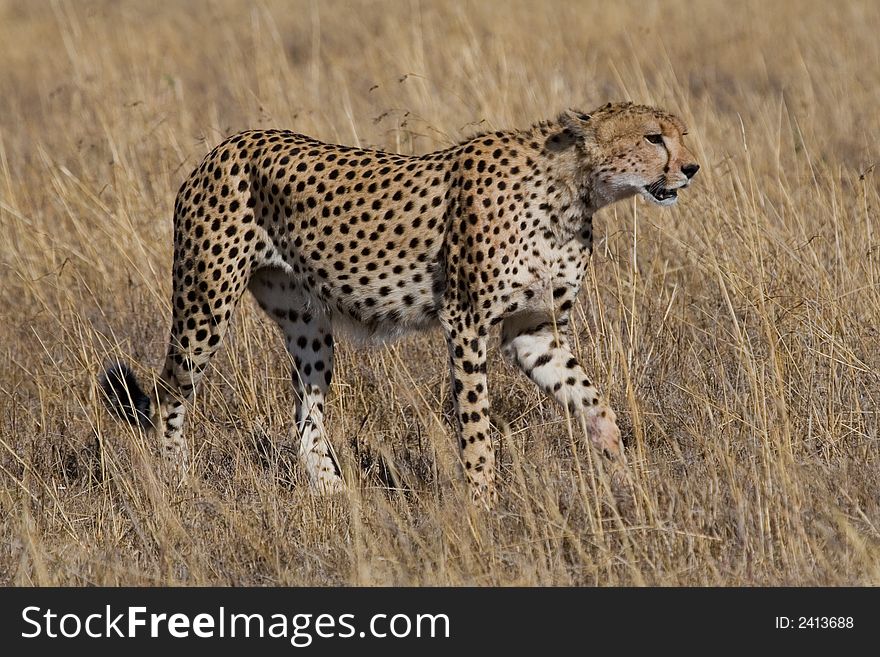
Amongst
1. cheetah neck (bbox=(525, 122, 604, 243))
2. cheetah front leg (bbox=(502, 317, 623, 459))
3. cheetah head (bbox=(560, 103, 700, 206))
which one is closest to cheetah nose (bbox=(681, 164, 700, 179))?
cheetah head (bbox=(560, 103, 700, 206))

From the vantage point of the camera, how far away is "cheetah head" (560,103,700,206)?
13.0 feet

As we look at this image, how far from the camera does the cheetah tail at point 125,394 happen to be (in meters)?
4.52

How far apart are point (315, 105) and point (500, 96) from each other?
3.75ft

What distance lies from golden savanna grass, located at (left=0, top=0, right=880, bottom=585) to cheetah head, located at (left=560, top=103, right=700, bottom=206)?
17.3 inches

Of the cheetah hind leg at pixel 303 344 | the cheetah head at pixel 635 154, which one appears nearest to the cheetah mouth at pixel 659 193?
the cheetah head at pixel 635 154

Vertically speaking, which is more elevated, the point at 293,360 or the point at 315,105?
the point at 315,105

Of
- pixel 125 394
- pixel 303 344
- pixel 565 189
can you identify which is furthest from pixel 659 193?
pixel 125 394

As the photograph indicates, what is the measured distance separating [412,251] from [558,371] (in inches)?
22.4

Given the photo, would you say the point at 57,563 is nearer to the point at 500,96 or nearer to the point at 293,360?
the point at 293,360

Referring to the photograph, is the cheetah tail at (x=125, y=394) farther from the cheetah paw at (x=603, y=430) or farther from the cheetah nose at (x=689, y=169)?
the cheetah nose at (x=689, y=169)

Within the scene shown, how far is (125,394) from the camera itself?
14.9ft

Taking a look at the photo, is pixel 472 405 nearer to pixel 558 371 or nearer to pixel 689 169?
Answer: pixel 558 371

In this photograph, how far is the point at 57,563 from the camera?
3717mm
